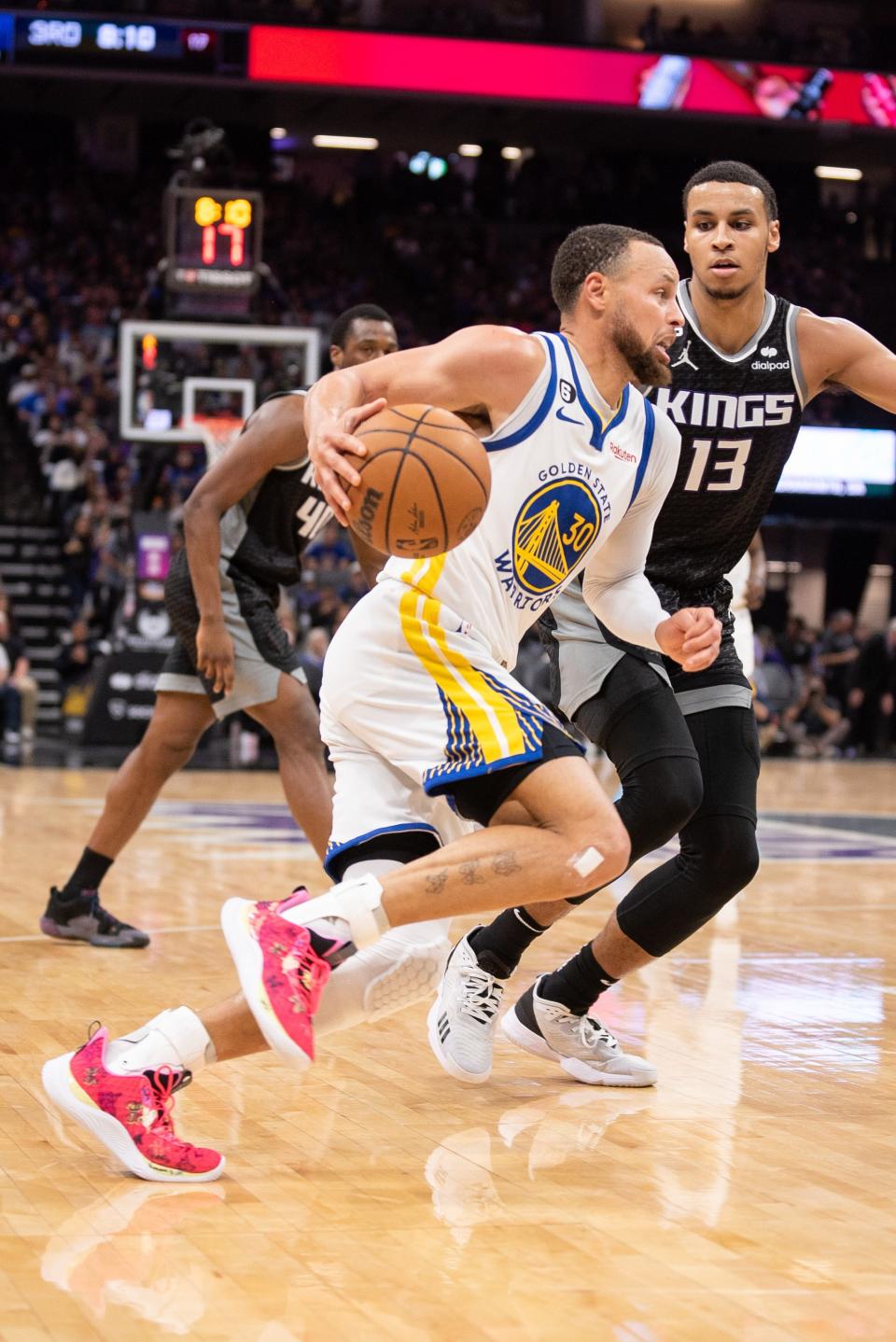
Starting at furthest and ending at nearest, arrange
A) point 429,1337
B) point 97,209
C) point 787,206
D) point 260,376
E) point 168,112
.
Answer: point 787,206 < point 168,112 < point 97,209 < point 260,376 < point 429,1337

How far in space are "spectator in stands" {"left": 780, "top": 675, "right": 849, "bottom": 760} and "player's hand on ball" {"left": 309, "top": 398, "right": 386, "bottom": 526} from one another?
17550 millimetres

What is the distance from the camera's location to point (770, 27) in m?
29.1

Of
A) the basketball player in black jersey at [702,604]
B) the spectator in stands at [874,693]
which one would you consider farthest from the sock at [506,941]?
the spectator in stands at [874,693]

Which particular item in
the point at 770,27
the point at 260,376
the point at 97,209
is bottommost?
the point at 260,376

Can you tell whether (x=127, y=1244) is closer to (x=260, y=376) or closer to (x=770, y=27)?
(x=260, y=376)

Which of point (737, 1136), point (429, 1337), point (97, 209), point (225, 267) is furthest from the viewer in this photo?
point (97, 209)

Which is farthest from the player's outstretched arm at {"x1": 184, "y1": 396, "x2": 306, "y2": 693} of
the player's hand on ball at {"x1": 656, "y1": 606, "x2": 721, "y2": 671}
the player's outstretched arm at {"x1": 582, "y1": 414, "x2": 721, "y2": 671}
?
the player's hand on ball at {"x1": 656, "y1": 606, "x2": 721, "y2": 671}

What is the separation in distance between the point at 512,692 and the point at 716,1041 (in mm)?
1755

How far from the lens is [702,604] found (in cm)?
470

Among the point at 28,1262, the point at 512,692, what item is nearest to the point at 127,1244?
the point at 28,1262

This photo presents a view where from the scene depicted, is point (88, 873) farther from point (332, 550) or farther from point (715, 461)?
point (332, 550)

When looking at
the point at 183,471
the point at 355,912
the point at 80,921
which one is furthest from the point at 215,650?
the point at 183,471

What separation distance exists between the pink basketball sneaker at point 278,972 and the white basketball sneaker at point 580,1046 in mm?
1348

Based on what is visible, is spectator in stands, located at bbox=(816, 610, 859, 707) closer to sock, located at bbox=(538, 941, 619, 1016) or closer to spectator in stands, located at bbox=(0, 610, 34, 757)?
spectator in stands, located at bbox=(0, 610, 34, 757)
